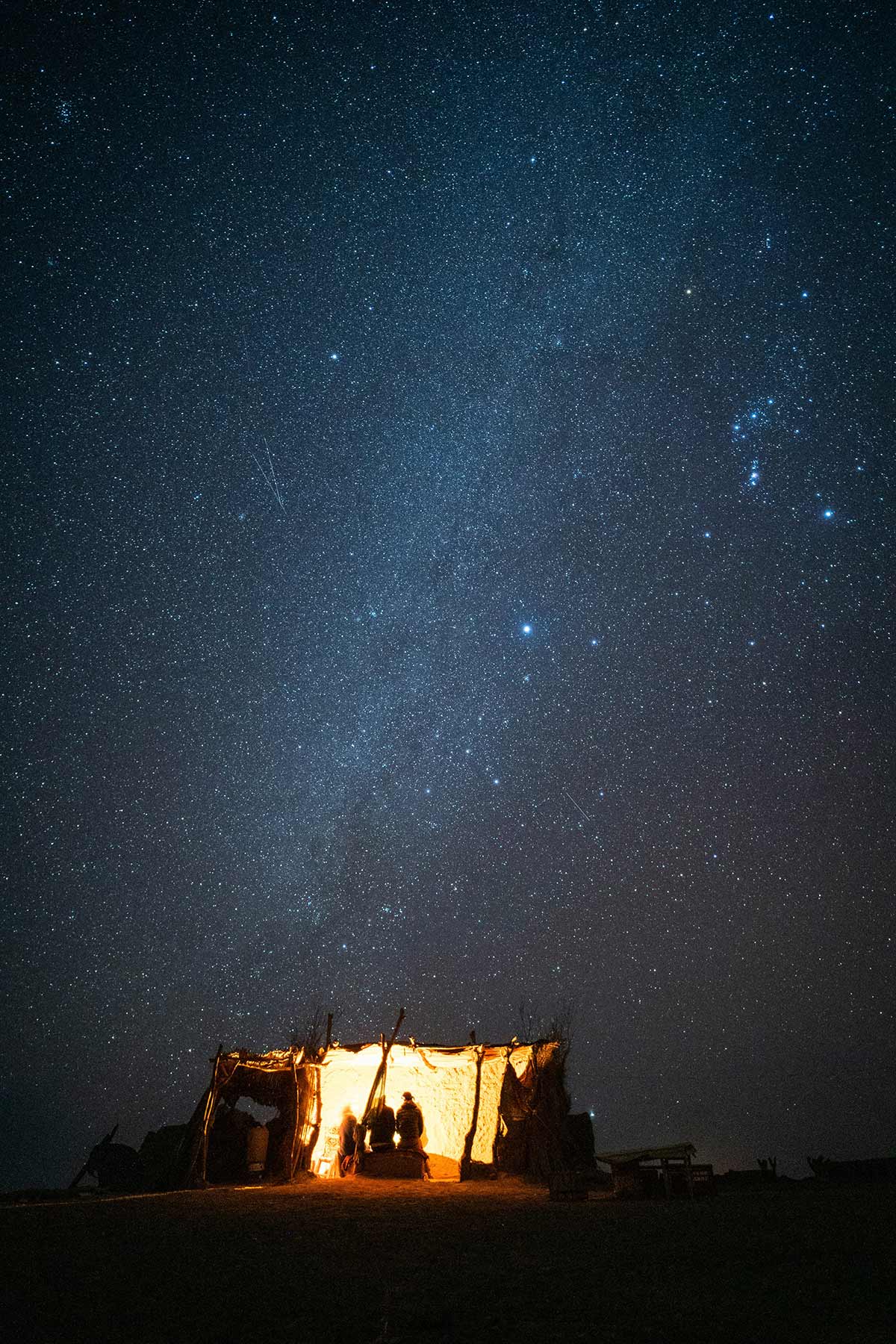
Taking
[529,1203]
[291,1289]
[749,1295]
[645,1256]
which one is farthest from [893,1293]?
[529,1203]

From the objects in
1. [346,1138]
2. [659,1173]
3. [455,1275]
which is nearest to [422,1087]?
[346,1138]

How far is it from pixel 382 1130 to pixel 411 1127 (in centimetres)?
67

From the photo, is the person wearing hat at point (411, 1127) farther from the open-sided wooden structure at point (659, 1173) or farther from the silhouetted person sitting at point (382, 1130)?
the open-sided wooden structure at point (659, 1173)

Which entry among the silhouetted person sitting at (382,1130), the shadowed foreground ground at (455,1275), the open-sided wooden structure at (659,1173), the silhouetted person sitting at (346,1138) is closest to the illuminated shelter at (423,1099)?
the silhouetted person sitting at (346,1138)

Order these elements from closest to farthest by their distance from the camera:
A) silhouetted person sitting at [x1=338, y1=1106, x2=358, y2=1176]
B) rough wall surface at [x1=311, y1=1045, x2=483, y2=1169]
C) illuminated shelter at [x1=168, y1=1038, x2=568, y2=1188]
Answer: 1. illuminated shelter at [x1=168, y1=1038, x2=568, y2=1188]
2. silhouetted person sitting at [x1=338, y1=1106, x2=358, y2=1176]
3. rough wall surface at [x1=311, y1=1045, x2=483, y2=1169]

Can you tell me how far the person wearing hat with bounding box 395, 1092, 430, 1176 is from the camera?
16.8 meters

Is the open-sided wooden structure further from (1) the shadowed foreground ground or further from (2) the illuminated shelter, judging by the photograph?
(2) the illuminated shelter

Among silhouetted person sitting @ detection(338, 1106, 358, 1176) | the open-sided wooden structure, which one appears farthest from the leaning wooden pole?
the open-sided wooden structure

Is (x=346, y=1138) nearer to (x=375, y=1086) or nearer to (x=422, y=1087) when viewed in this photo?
(x=375, y=1086)

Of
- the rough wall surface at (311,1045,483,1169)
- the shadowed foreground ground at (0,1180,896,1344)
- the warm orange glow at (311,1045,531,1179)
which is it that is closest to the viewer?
the shadowed foreground ground at (0,1180,896,1344)

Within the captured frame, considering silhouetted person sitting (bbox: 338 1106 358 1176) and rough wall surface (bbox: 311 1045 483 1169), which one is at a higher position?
rough wall surface (bbox: 311 1045 483 1169)

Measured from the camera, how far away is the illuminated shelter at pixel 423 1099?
16859 millimetres

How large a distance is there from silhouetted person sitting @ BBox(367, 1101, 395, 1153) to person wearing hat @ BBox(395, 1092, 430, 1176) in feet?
0.54

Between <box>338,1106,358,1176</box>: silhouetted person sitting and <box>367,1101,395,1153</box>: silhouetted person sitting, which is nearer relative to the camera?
Answer: <box>367,1101,395,1153</box>: silhouetted person sitting
